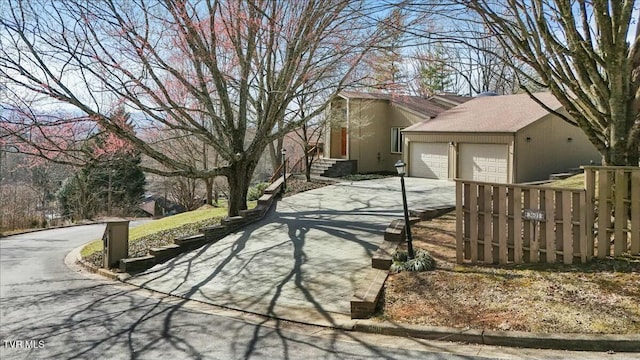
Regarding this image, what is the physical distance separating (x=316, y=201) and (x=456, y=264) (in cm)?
896

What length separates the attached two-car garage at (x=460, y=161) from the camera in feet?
57.8

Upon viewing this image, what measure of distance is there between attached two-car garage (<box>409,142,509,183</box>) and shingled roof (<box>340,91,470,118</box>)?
2448 millimetres

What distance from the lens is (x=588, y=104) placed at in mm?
7172

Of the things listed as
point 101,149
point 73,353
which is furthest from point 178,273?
point 101,149

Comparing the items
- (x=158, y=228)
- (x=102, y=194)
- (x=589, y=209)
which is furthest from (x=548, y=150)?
(x=102, y=194)

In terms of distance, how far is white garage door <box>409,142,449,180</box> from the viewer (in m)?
19.8

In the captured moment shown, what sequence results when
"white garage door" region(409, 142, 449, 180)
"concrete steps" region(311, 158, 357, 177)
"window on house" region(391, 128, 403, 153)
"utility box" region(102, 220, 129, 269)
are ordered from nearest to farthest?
1. "utility box" region(102, 220, 129, 269)
2. "white garage door" region(409, 142, 449, 180)
3. "concrete steps" region(311, 158, 357, 177)
4. "window on house" region(391, 128, 403, 153)

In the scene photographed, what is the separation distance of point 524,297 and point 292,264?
13.7ft

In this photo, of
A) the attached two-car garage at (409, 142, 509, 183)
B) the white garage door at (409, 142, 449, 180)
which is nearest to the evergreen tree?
the white garage door at (409, 142, 449, 180)

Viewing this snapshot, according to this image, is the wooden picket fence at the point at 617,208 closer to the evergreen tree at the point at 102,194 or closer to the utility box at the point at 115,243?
A: the utility box at the point at 115,243

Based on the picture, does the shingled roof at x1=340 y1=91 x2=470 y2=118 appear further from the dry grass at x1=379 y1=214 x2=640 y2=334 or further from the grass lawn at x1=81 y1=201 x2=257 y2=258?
the dry grass at x1=379 y1=214 x2=640 y2=334

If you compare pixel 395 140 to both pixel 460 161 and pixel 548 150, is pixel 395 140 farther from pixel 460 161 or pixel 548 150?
pixel 548 150

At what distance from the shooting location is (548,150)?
59.0 feet

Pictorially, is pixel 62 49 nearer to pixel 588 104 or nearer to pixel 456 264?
pixel 456 264
